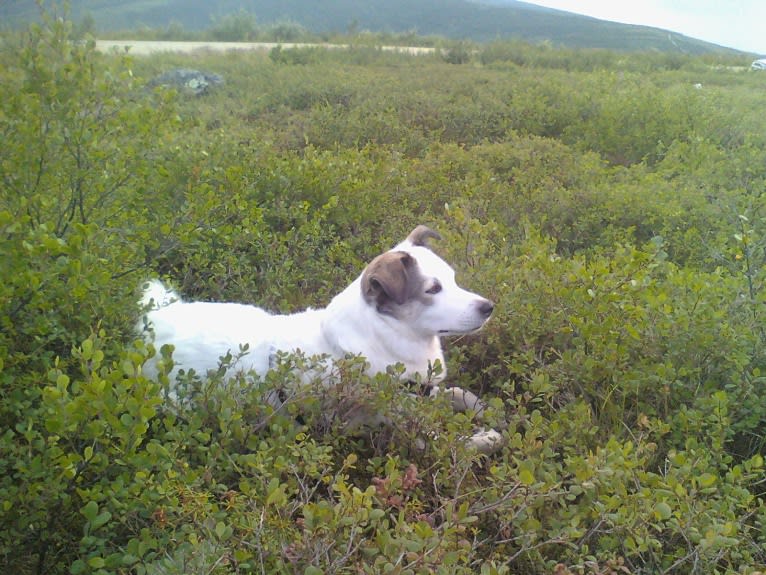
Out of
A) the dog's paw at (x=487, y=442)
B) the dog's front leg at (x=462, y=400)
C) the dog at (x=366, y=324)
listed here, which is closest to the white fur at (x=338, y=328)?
the dog at (x=366, y=324)

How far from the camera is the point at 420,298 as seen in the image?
11.8 feet

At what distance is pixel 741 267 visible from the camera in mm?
4363

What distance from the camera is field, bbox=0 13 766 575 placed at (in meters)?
2.08

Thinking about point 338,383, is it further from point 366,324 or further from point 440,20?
point 440,20

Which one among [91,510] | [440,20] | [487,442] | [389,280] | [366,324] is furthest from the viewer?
[440,20]

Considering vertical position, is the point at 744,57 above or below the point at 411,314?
above

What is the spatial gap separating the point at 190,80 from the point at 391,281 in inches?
482

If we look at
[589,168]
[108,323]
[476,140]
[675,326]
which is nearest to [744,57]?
[476,140]

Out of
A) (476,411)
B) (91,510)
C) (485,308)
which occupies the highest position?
(485,308)

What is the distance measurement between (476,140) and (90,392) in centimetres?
864

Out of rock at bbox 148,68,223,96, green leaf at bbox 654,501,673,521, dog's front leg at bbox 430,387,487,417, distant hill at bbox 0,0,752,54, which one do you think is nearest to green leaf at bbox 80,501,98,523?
green leaf at bbox 654,501,673,521

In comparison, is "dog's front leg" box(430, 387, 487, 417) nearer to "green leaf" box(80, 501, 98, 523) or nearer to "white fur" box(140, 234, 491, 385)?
"white fur" box(140, 234, 491, 385)

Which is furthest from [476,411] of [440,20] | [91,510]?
[440,20]

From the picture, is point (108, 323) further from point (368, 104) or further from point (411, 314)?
point (368, 104)
